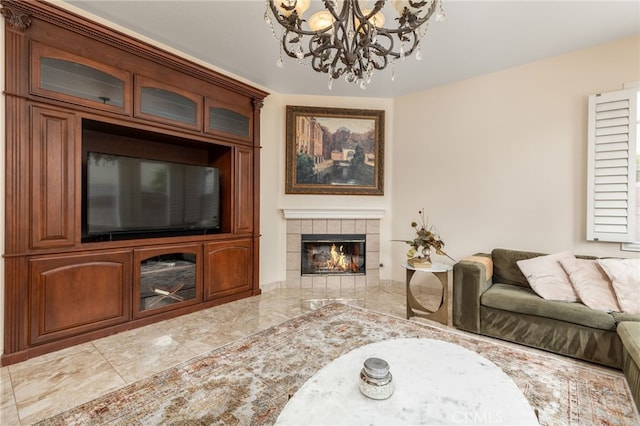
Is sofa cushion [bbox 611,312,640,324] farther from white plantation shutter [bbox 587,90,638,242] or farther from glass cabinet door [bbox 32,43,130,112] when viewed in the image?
glass cabinet door [bbox 32,43,130,112]

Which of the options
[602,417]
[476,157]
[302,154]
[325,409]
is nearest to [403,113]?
[476,157]

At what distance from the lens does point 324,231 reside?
4242mm

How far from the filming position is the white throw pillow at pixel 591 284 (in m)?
2.27

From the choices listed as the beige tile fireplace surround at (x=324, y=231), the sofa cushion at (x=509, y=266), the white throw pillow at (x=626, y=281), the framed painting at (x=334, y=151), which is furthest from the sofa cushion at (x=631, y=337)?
the framed painting at (x=334, y=151)

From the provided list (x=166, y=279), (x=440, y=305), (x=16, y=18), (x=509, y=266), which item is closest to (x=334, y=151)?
(x=440, y=305)

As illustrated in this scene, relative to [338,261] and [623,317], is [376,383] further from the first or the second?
[338,261]

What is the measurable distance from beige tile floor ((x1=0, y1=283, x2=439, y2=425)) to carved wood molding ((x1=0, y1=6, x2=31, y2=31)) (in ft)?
7.85

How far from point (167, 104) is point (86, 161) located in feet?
2.91

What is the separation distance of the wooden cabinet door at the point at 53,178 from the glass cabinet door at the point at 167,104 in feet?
1.94

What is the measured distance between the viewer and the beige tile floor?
1.77 metres

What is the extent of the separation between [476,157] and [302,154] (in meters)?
2.21

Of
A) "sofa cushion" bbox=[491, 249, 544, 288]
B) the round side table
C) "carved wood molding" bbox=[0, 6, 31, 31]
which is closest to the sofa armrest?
the round side table

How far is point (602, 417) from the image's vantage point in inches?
64.0

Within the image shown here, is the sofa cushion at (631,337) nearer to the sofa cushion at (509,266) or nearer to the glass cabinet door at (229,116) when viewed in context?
the sofa cushion at (509,266)
